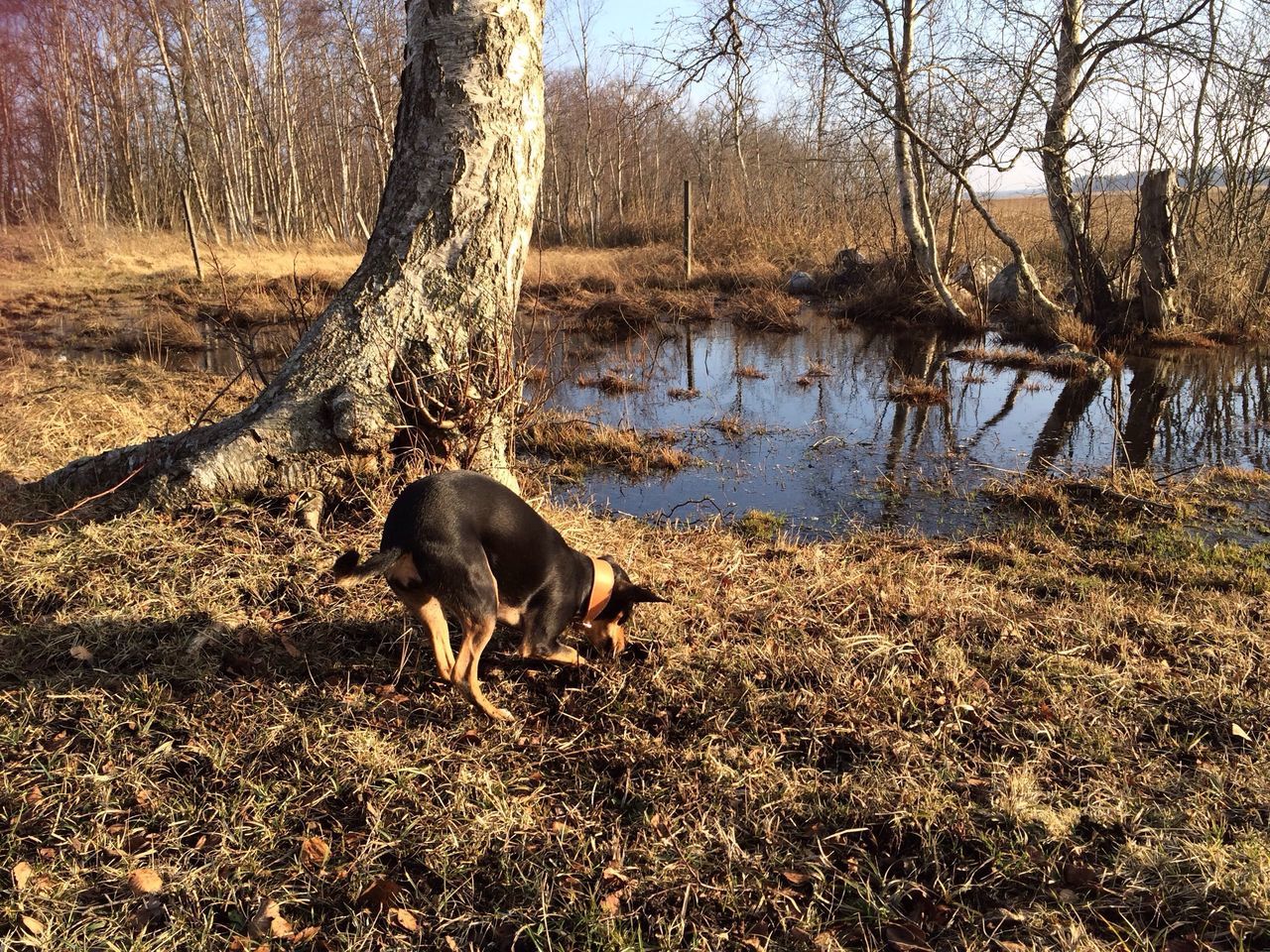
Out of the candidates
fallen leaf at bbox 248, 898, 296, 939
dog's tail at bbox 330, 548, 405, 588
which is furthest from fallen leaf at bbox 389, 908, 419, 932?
dog's tail at bbox 330, 548, 405, 588

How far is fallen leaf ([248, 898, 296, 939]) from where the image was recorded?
2178 millimetres

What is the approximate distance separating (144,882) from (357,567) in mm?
1110

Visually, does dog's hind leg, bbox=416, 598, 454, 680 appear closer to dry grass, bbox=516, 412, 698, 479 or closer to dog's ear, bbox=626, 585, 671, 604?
dog's ear, bbox=626, 585, 671, 604

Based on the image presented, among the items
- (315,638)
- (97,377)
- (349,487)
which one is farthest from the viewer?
(97,377)

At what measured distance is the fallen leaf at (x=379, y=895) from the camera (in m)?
2.28

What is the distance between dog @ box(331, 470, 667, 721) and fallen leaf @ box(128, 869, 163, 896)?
1.03 meters

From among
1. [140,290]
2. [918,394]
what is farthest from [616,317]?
[140,290]

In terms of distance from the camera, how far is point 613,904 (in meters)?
2.29

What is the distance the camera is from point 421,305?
4547 millimetres

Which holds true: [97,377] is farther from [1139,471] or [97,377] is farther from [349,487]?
[1139,471]

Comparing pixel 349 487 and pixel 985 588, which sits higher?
pixel 349 487

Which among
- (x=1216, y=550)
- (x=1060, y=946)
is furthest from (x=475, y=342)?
(x=1216, y=550)

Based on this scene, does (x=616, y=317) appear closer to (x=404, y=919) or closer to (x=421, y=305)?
(x=421, y=305)

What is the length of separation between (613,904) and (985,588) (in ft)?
10.3
